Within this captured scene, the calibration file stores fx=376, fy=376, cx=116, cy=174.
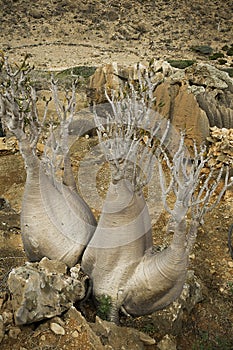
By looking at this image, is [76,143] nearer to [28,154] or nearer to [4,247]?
[4,247]

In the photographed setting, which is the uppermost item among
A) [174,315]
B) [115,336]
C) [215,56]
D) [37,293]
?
[37,293]

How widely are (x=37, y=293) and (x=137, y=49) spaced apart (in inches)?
966

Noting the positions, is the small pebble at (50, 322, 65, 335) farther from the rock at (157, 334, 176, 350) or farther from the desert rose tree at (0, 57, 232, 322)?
the rock at (157, 334, 176, 350)

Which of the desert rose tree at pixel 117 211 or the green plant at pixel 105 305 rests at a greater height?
the desert rose tree at pixel 117 211

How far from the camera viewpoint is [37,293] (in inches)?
112

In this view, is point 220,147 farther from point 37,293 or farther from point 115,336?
point 37,293

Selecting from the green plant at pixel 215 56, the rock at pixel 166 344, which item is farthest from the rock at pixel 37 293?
the green plant at pixel 215 56

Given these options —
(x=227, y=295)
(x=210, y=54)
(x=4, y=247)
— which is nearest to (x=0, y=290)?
(x=4, y=247)

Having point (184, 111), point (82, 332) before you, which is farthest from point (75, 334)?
point (184, 111)

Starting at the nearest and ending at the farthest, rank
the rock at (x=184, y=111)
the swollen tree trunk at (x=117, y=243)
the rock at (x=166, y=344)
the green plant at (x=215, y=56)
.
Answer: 1. the swollen tree trunk at (x=117, y=243)
2. the rock at (x=166, y=344)
3. the rock at (x=184, y=111)
4. the green plant at (x=215, y=56)

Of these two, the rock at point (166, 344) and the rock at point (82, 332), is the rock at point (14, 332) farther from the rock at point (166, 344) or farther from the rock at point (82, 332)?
the rock at point (166, 344)

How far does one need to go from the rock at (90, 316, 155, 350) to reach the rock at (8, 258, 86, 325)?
30 cm

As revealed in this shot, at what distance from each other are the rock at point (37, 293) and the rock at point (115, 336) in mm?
296

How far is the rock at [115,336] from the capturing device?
2801mm
